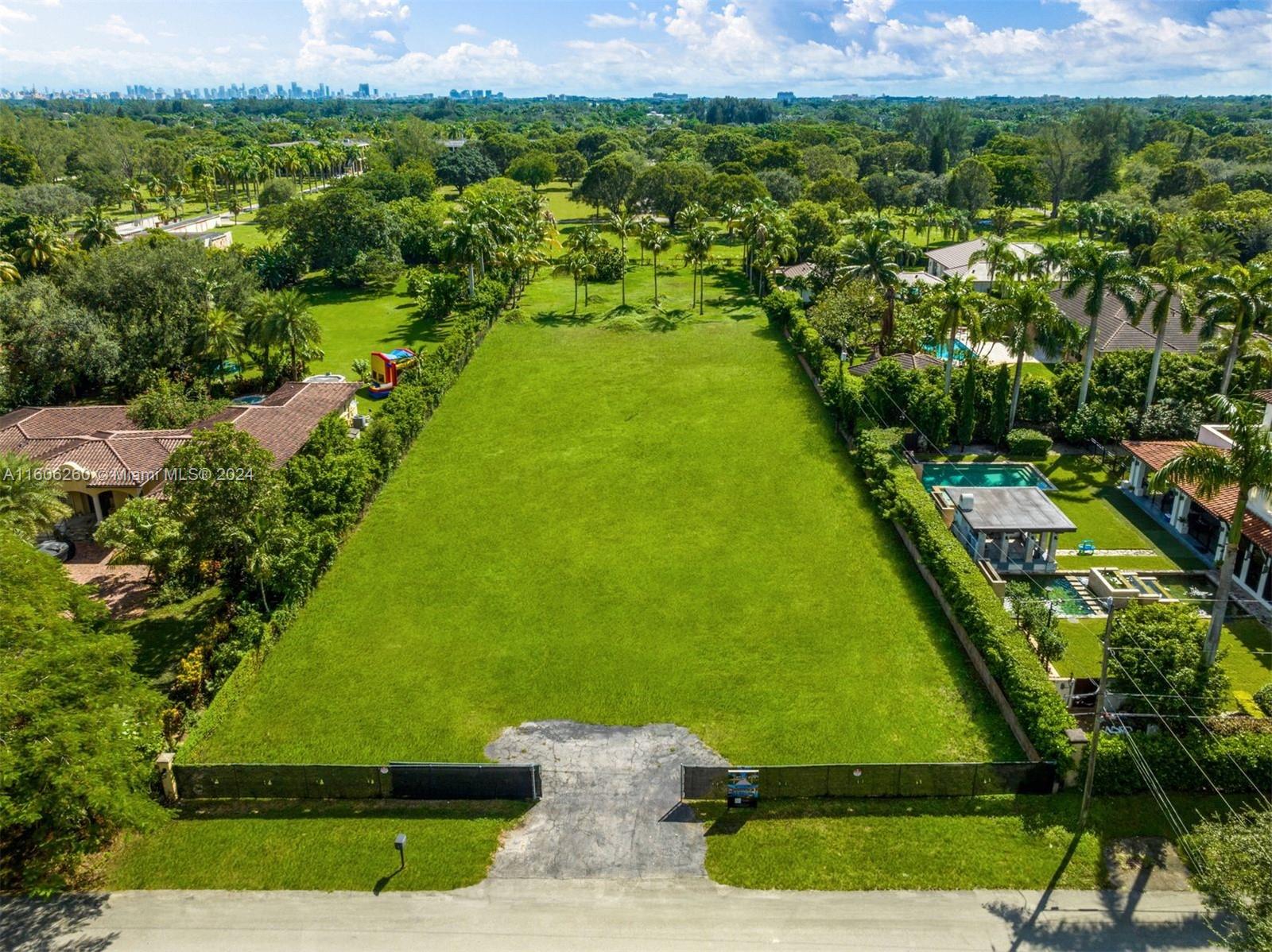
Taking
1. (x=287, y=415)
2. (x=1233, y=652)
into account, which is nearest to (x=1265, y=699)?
(x=1233, y=652)

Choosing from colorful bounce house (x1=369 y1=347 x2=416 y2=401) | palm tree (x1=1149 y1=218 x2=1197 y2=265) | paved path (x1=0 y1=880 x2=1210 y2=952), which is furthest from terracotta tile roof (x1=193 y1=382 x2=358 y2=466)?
palm tree (x1=1149 y1=218 x2=1197 y2=265)

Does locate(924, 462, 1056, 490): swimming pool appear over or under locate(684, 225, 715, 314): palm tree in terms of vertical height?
under

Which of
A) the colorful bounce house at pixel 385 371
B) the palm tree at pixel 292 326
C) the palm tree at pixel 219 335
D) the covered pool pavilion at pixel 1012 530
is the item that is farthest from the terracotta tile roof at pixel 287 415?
the covered pool pavilion at pixel 1012 530

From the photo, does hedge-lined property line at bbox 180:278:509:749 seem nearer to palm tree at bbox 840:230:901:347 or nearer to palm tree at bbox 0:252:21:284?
palm tree at bbox 840:230:901:347

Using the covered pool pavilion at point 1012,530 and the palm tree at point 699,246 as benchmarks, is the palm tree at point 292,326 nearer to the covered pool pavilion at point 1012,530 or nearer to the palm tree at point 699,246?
the palm tree at point 699,246

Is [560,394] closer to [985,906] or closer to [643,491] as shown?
[643,491]

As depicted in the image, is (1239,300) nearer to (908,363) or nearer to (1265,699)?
(908,363)
